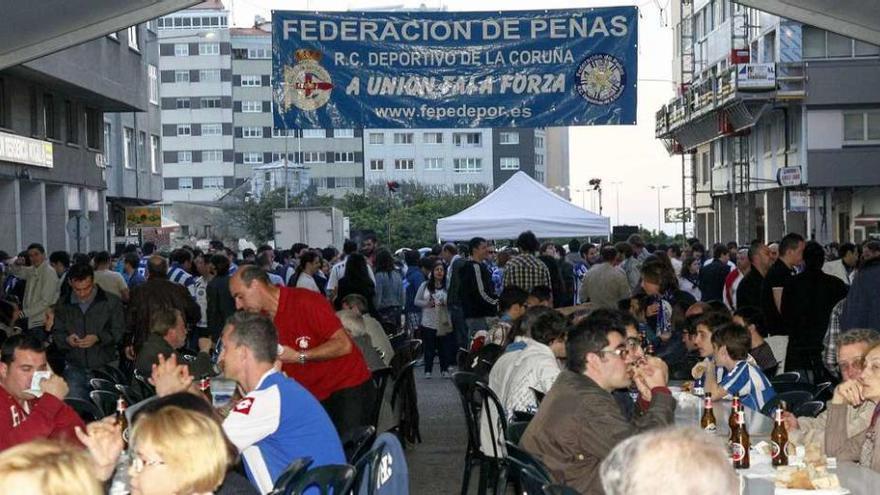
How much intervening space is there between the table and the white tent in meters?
14.9

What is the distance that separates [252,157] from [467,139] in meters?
19.6

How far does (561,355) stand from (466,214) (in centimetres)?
1484

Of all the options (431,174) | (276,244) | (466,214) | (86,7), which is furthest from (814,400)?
(431,174)

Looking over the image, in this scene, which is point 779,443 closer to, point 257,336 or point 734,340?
point 734,340

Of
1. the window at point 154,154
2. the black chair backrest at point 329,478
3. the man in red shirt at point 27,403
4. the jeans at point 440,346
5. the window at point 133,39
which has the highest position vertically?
the window at point 133,39

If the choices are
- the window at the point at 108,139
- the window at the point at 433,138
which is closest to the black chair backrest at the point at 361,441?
the window at the point at 108,139

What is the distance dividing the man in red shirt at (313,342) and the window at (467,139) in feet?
385

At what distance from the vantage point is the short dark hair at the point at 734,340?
9727mm

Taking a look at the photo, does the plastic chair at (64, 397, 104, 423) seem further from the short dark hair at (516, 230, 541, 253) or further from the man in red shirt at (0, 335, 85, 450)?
the short dark hair at (516, 230, 541, 253)

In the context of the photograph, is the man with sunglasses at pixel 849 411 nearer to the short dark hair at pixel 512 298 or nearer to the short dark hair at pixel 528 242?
the short dark hair at pixel 512 298

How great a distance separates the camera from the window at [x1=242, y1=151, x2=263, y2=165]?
13175 centimetres

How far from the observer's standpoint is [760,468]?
23.7 ft

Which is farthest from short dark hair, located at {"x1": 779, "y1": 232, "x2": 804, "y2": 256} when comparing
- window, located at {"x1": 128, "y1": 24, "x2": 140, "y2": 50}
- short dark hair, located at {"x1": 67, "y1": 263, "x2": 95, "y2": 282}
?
window, located at {"x1": 128, "y1": 24, "x2": 140, "y2": 50}

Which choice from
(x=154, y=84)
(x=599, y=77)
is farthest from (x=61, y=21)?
(x=154, y=84)
